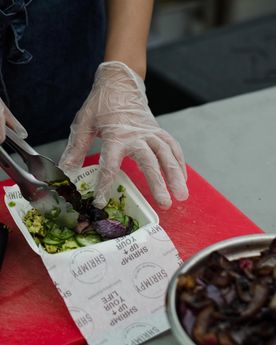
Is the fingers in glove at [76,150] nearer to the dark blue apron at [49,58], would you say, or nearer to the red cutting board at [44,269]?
the red cutting board at [44,269]

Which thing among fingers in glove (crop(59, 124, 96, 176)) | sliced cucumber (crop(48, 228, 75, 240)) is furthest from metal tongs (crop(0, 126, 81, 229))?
fingers in glove (crop(59, 124, 96, 176))

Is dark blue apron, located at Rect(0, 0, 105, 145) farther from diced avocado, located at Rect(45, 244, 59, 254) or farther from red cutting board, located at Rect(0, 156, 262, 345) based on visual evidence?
diced avocado, located at Rect(45, 244, 59, 254)

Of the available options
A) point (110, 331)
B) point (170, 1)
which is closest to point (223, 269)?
point (110, 331)

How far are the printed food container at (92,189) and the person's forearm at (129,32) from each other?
1.10 feet

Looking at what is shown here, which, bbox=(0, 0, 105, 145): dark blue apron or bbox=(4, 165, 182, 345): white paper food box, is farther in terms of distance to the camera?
bbox=(0, 0, 105, 145): dark blue apron

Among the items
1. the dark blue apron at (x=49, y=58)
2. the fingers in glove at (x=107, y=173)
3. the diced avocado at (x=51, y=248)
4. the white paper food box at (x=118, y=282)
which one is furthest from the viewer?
the dark blue apron at (x=49, y=58)

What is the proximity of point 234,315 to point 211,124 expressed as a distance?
1002 millimetres

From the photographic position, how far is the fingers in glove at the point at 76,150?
1.45m

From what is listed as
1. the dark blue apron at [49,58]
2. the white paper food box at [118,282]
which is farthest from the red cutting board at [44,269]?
the dark blue apron at [49,58]

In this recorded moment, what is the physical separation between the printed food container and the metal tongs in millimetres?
64

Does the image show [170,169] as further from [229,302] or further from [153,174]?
[229,302]

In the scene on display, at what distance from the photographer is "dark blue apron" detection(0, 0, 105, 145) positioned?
5.25ft

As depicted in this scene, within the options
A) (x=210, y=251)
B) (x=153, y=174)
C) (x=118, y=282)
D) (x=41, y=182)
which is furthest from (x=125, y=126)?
(x=210, y=251)

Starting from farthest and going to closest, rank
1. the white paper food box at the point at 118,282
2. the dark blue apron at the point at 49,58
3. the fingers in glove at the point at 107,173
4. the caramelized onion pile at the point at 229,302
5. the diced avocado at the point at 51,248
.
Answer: the dark blue apron at the point at 49,58 < the fingers in glove at the point at 107,173 < the diced avocado at the point at 51,248 < the white paper food box at the point at 118,282 < the caramelized onion pile at the point at 229,302
